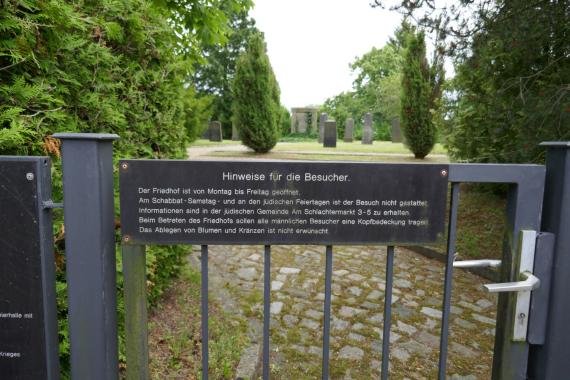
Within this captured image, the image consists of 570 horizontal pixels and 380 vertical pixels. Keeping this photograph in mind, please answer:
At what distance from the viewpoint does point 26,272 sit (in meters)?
1.42

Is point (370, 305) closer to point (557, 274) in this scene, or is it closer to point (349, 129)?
point (557, 274)

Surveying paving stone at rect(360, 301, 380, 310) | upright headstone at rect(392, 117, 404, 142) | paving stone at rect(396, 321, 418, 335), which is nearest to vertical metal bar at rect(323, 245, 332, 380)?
paving stone at rect(396, 321, 418, 335)

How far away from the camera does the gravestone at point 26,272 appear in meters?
1.38

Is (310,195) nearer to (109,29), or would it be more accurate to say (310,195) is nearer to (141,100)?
(109,29)

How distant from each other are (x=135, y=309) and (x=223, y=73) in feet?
108

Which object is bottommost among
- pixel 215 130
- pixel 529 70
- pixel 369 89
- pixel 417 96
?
pixel 215 130

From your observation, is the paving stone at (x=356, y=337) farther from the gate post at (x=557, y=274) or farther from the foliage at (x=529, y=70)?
the foliage at (x=529, y=70)

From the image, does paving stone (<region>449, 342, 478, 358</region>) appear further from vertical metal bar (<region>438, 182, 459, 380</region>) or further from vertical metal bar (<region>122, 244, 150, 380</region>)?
vertical metal bar (<region>122, 244, 150, 380</region>)

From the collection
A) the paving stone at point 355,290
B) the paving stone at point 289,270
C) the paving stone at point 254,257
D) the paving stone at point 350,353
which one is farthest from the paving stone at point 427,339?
the paving stone at point 254,257

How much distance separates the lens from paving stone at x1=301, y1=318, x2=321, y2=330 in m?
3.62

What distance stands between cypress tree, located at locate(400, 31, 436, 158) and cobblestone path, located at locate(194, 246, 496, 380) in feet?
31.8

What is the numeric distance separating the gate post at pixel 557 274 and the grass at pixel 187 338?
77.6 inches

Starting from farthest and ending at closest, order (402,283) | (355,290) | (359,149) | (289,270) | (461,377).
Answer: (359,149) → (289,270) → (402,283) → (355,290) → (461,377)

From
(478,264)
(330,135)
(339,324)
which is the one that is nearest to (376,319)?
Answer: (339,324)
